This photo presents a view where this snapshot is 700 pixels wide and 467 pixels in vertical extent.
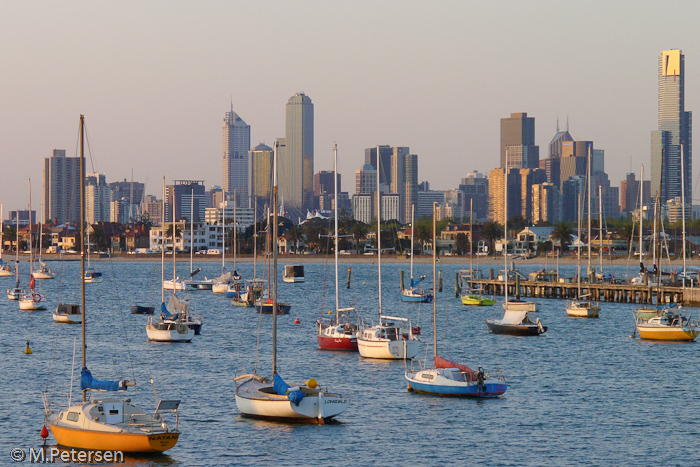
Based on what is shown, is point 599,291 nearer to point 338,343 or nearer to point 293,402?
point 338,343

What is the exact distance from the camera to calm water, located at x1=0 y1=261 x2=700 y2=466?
41.4 metres

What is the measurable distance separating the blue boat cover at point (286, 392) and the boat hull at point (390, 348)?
1923 cm

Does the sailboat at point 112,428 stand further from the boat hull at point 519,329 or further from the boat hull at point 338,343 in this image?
the boat hull at point 519,329

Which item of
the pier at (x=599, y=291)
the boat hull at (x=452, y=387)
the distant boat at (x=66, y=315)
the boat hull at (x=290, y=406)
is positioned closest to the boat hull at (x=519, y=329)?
the pier at (x=599, y=291)

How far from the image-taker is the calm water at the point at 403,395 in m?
41.4

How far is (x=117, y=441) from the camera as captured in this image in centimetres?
3725

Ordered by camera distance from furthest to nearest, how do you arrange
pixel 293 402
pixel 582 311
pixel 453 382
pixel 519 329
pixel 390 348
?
pixel 582 311 → pixel 519 329 → pixel 390 348 → pixel 453 382 → pixel 293 402

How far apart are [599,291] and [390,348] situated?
2791 inches

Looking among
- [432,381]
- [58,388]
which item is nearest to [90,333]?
[58,388]

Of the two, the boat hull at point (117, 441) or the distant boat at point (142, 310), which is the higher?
the distant boat at point (142, 310)

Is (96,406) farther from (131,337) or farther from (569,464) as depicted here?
(131,337)

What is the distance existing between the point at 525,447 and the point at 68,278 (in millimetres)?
162492

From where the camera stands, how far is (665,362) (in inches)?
2650

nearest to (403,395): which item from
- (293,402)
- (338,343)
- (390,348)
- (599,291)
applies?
(390,348)
